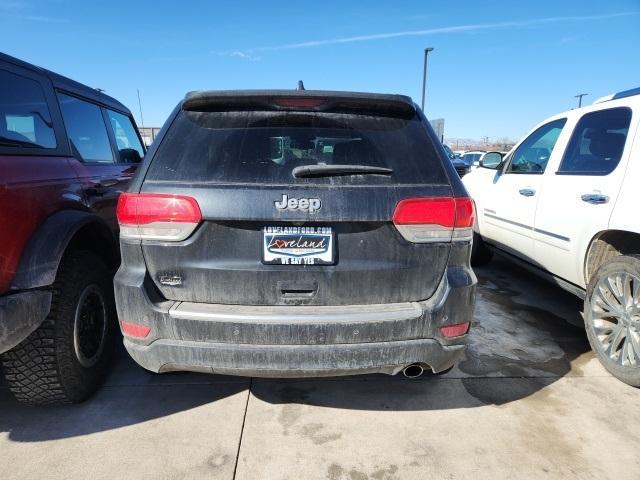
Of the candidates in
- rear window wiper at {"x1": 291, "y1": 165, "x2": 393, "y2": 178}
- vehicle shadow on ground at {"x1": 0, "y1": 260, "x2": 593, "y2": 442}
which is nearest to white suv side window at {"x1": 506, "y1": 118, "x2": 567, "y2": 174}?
vehicle shadow on ground at {"x1": 0, "y1": 260, "x2": 593, "y2": 442}

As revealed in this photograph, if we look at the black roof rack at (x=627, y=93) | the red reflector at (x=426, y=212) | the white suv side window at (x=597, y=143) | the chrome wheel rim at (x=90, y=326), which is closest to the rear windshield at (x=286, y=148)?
the red reflector at (x=426, y=212)

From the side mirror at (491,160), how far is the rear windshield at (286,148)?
3106 mm

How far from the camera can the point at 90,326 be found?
2.77m

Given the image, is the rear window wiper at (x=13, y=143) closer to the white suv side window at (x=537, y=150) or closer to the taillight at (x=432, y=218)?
the taillight at (x=432, y=218)

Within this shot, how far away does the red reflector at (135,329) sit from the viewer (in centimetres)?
202

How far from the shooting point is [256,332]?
1948 millimetres

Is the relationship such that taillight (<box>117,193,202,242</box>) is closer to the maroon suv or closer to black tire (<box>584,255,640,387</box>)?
the maroon suv

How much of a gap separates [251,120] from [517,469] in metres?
2.24

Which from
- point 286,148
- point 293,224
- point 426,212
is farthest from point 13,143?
point 426,212

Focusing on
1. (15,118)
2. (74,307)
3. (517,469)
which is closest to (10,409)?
(74,307)

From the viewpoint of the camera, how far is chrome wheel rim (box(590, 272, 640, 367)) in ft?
9.25

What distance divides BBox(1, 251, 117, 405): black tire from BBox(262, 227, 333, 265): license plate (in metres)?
1.33

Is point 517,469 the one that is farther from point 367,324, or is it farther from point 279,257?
point 279,257

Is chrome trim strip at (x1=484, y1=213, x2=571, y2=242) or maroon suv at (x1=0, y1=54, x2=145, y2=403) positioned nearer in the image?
maroon suv at (x1=0, y1=54, x2=145, y2=403)
